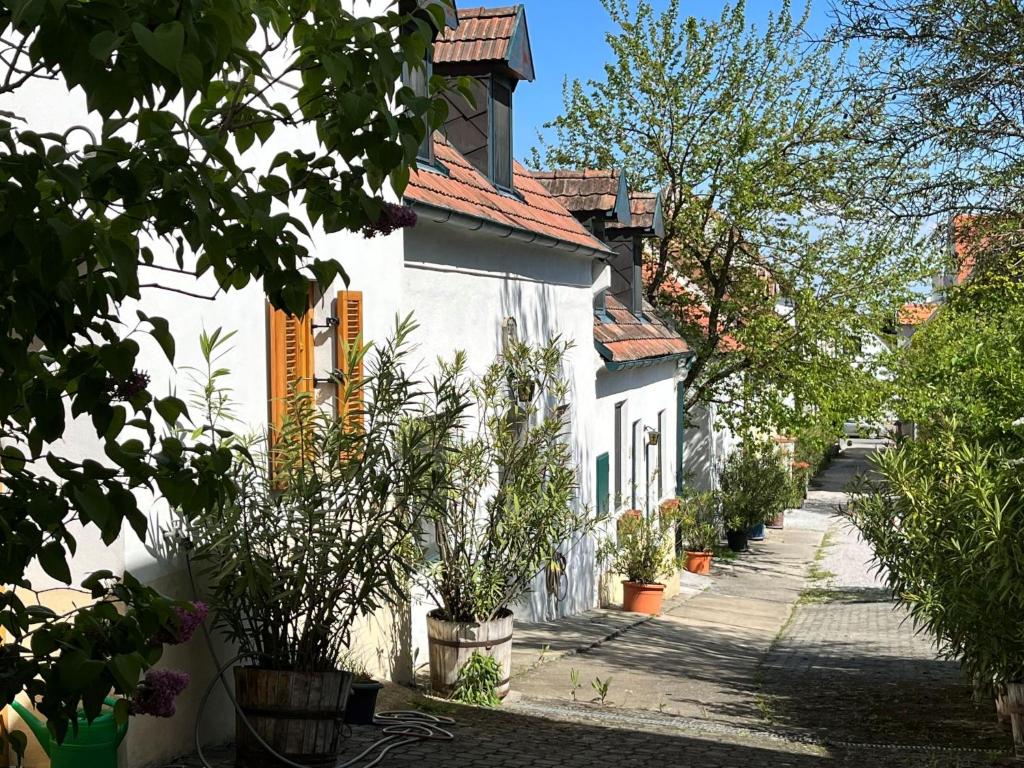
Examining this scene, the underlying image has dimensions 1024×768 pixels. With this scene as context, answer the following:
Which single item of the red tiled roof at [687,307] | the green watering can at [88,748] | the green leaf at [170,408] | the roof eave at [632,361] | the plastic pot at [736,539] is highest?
the red tiled roof at [687,307]

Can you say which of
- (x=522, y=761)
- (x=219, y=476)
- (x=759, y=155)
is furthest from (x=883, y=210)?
(x=759, y=155)

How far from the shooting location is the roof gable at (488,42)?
12.0 metres

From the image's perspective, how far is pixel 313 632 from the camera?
6.30 metres

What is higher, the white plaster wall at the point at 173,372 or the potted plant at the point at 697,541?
the white plaster wall at the point at 173,372

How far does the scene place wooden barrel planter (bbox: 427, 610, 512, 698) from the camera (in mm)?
8898

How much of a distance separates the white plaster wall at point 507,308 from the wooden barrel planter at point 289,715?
3.31 m

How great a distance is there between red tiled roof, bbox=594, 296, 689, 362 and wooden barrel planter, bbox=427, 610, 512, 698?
6.99 meters

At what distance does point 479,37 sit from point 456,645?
6.36 metres

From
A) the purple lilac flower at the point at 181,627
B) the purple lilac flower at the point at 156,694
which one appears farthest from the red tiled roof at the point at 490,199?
the purple lilac flower at the point at 156,694

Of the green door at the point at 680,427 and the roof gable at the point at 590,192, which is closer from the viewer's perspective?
the roof gable at the point at 590,192

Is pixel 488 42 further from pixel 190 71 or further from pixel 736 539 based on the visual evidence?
pixel 736 539

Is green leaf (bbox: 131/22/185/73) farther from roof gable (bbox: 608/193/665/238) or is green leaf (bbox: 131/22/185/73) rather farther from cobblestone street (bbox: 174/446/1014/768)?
roof gable (bbox: 608/193/665/238)

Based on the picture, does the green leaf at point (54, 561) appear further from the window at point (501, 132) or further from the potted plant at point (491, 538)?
the window at point (501, 132)

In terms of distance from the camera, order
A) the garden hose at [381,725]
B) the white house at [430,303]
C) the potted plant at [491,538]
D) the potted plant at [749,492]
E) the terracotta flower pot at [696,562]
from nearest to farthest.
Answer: the white house at [430,303] → the garden hose at [381,725] → the potted plant at [491,538] → the terracotta flower pot at [696,562] → the potted plant at [749,492]
